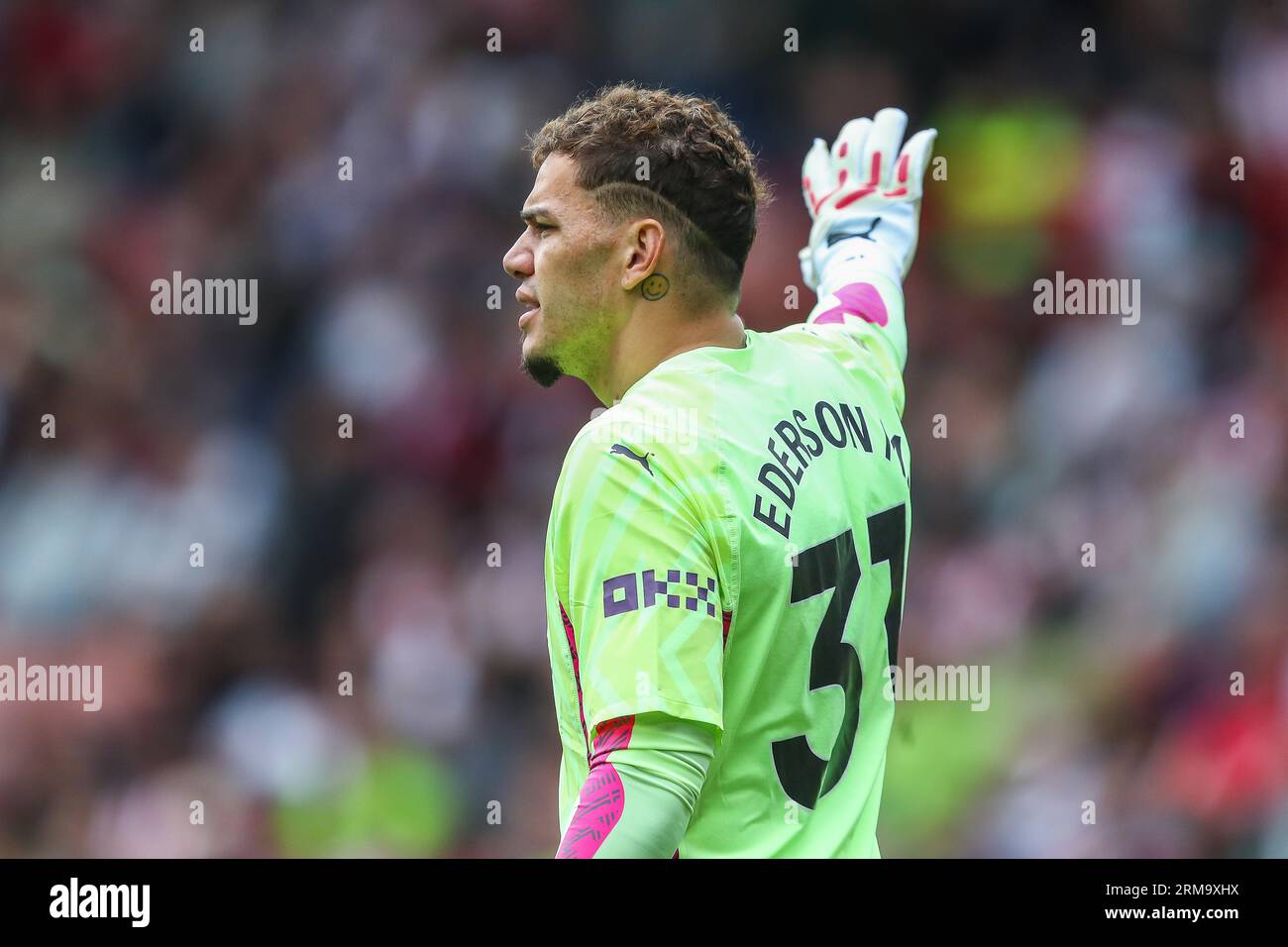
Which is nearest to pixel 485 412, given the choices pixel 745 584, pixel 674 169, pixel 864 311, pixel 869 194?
pixel 869 194

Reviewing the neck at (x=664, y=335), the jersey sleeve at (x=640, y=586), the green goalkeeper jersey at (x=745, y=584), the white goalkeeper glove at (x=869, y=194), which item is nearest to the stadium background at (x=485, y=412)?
the white goalkeeper glove at (x=869, y=194)

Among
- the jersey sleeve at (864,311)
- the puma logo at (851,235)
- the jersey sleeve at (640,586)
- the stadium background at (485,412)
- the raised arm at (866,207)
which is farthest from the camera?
the stadium background at (485,412)

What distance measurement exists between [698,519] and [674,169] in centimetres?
64

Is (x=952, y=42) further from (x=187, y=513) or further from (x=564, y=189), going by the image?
(x=564, y=189)

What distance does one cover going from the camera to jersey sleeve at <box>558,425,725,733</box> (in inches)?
74.7

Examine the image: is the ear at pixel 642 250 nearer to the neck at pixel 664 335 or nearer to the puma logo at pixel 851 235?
the neck at pixel 664 335

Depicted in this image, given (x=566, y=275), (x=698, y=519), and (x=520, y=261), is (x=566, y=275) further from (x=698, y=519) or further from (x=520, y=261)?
(x=698, y=519)

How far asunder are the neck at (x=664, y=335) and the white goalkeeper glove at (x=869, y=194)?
2.55 feet

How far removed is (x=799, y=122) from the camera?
21.9 feet

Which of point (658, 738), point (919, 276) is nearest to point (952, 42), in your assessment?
point (919, 276)

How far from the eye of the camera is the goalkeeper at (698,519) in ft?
6.28

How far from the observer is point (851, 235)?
3.10 m

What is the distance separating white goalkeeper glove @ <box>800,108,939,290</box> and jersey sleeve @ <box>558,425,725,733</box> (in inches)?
46.7

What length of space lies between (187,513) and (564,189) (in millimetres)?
4170
